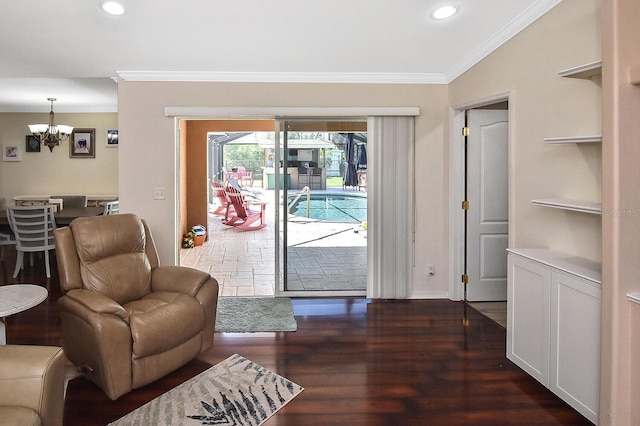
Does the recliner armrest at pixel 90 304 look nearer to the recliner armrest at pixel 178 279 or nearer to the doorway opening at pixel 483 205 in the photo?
the recliner armrest at pixel 178 279

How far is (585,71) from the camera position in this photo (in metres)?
2.56

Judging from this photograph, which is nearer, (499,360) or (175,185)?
(499,360)

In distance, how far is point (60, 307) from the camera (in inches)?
120

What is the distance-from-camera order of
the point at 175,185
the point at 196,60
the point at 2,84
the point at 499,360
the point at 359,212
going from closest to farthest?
the point at 499,360 → the point at 196,60 → the point at 175,185 → the point at 359,212 → the point at 2,84

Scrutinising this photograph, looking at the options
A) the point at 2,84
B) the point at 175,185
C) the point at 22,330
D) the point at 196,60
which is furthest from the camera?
the point at 2,84

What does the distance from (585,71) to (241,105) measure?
3.19m

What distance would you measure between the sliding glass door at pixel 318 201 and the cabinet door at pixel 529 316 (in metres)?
2.11

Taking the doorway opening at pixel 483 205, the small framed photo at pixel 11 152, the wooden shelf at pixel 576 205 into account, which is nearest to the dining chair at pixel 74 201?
the small framed photo at pixel 11 152

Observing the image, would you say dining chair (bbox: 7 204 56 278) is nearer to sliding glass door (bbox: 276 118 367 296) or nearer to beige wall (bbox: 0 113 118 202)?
beige wall (bbox: 0 113 118 202)

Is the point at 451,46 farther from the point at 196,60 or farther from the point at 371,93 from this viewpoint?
the point at 196,60

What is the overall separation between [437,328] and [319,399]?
165 cm

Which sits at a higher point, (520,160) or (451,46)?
(451,46)

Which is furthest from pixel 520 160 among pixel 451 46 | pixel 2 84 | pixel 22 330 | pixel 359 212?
pixel 2 84

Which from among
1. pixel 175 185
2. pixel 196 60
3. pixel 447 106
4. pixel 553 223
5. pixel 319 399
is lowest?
pixel 319 399
